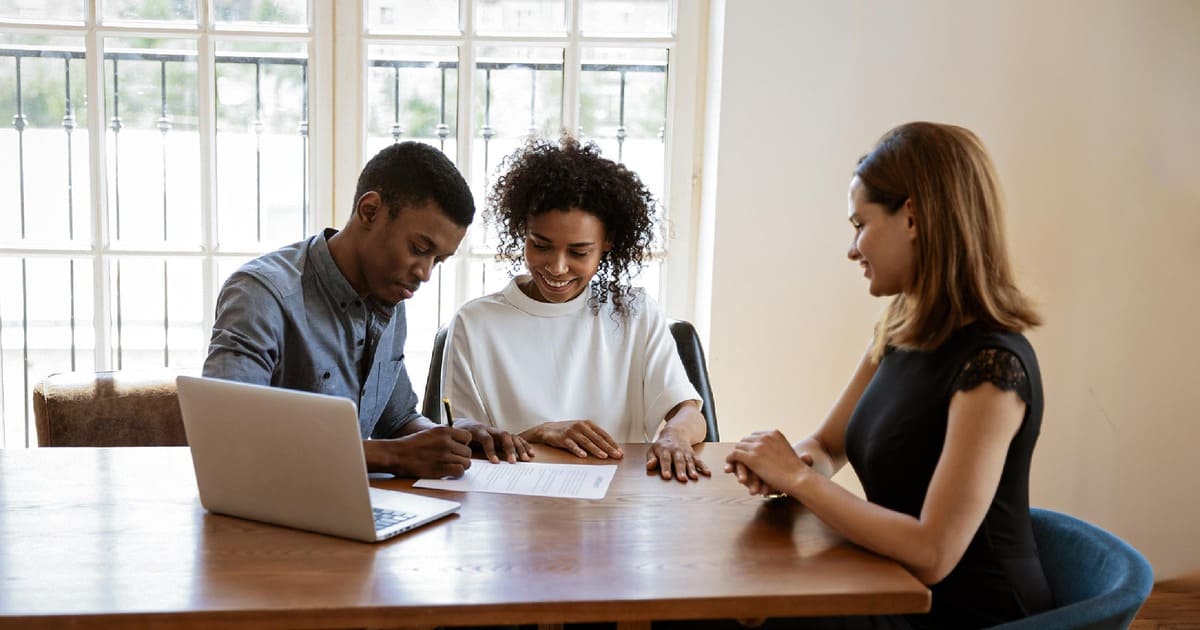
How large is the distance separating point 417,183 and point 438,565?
917 millimetres

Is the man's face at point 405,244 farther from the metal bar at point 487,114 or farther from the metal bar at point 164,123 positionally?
the metal bar at point 164,123

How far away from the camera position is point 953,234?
1.57 metres

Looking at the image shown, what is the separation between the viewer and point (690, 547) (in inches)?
56.1

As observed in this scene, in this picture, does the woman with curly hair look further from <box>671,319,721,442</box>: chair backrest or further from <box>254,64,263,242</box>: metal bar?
Result: <box>254,64,263,242</box>: metal bar

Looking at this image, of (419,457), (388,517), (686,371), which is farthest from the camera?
(686,371)

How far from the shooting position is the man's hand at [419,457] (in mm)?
1688

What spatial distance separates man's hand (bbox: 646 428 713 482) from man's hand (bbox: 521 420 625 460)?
0.26 ft

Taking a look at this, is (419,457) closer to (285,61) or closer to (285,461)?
(285,461)

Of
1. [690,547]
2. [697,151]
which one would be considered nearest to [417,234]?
[690,547]

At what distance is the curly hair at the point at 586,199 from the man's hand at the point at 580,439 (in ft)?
Answer: 1.52

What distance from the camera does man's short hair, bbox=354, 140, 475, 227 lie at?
6.57 feet

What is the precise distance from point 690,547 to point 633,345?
3.21 ft

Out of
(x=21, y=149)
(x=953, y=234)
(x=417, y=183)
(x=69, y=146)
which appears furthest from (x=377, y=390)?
(x=21, y=149)

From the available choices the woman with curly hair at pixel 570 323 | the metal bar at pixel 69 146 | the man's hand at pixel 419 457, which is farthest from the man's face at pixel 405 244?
the metal bar at pixel 69 146
